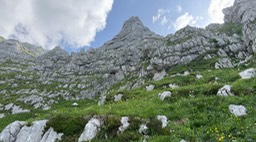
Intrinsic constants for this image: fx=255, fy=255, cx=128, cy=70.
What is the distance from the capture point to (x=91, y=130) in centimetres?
1847

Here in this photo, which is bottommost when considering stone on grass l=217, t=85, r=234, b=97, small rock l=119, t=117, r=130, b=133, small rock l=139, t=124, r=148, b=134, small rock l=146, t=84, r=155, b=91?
small rock l=139, t=124, r=148, b=134

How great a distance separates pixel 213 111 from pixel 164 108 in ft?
13.1

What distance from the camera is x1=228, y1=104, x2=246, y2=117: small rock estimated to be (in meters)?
17.8

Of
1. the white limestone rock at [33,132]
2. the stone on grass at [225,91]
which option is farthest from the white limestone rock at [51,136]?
the stone on grass at [225,91]

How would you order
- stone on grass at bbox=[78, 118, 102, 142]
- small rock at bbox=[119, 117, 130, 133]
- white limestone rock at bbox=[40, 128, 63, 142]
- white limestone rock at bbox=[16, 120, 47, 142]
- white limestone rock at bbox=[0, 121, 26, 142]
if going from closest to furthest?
stone on grass at bbox=[78, 118, 102, 142]
small rock at bbox=[119, 117, 130, 133]
white limestone rock at bbox=[40, 128, 63, 142]
white limestone rock at bbox=[16, 120, 47, 142]
white limestone rock at bbox=[0, 121, 26, 142]

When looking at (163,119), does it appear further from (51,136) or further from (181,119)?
(51,136)

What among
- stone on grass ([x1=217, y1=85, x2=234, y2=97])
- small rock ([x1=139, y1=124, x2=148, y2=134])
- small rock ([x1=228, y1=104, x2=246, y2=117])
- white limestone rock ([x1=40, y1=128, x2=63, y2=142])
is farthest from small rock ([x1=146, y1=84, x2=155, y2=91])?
small rock ([x1=139, y1=124, x2=148, y2=134])

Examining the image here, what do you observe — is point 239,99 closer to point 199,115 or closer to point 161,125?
point 199,115

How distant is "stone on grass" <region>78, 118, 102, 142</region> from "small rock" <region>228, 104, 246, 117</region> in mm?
9758

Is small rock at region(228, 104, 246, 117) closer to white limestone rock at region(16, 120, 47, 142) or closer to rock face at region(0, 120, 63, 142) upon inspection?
rock face at region(0, 120, 63, 142)

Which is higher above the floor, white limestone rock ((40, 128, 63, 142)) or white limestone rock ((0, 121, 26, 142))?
white limestone rock ((0, 121, 26, 142))

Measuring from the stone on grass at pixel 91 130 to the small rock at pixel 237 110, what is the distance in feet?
32.0

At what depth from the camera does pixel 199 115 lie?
18.5 m

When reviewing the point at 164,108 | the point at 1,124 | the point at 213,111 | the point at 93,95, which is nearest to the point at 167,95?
the point at 164,108
